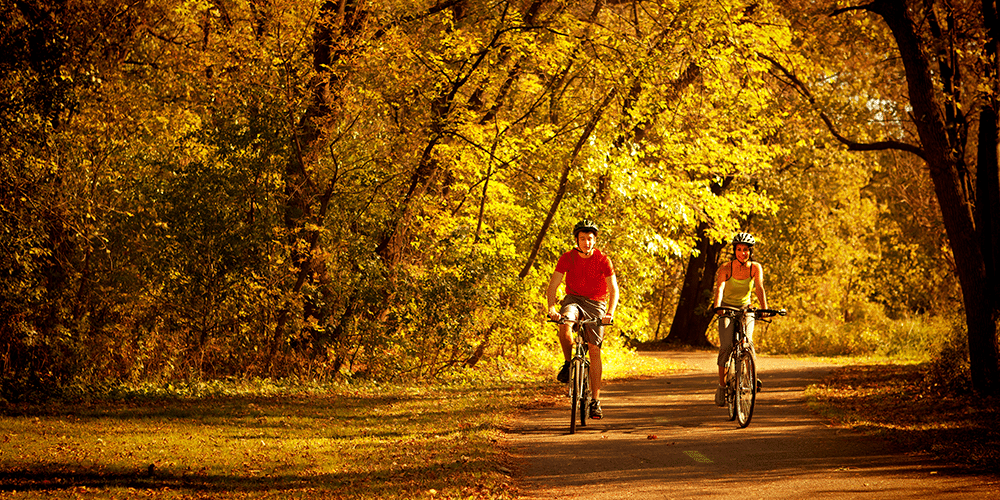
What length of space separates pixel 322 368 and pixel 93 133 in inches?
225

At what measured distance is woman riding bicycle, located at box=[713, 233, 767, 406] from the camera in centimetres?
1209

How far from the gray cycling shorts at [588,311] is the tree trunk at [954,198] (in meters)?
7.50

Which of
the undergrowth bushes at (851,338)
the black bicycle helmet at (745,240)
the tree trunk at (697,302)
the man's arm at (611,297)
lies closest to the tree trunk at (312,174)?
the man's arm at (611,297)

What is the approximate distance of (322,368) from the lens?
17219mm

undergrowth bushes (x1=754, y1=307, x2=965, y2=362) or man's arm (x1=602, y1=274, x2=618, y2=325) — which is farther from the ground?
man's arm (x1=602, y1=274, x2=618, y2=325)

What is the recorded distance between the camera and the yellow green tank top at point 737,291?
40.0ft

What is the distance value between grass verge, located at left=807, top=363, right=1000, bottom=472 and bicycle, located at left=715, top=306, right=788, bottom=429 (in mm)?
Answer: 1419

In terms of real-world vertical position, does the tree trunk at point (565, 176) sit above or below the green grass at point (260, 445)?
above

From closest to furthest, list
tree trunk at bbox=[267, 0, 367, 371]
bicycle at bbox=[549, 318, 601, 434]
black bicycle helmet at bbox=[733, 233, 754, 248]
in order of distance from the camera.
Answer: bicycle at bbox=[549, 318, 601, 434] → black bicycle helmet at bbox=[733, 233, 754, 248] → tree trunk at bbox=[267, 0, 367, 371]

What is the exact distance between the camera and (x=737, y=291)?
40.2ft

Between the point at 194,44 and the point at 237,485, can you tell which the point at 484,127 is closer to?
the point at 194,44

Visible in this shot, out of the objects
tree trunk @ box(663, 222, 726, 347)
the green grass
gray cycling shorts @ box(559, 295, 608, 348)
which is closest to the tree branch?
gray cycling shorts @ box(559, 295, 608, 348)

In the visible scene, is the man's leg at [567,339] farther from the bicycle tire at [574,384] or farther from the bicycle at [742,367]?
the bicycle at [742,367]

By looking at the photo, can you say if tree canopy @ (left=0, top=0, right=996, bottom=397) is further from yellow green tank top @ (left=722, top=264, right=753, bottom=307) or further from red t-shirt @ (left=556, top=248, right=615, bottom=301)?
red t-shirt @ (left=556, top=248, right=615, bottom=301)
